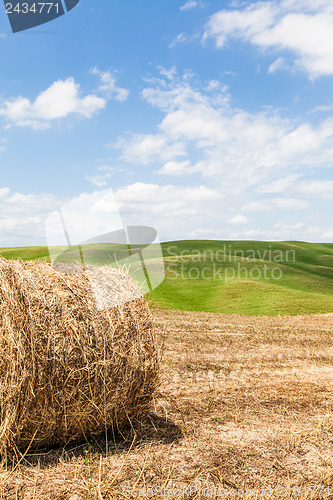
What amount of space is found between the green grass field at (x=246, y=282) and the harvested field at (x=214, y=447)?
331 inches

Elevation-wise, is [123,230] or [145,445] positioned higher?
[123,230]

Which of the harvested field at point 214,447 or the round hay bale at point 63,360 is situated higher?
the round hay bale at point 63,360

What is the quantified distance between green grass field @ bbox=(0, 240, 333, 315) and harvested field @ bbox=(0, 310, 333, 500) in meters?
8.42

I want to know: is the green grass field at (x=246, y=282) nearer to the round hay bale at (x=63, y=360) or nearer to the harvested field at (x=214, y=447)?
the harvested field at (x=214, y=447)

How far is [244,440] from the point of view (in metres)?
6.72

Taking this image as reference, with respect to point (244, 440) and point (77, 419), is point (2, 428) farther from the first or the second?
point (244, 440)

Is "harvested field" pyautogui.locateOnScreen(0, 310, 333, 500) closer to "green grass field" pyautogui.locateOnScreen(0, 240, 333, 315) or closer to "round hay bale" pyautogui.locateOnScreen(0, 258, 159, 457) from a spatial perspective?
"round hay bale" pyautogui.locateOnScreen(0, 258, 159, 457)

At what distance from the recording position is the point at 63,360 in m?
5.82

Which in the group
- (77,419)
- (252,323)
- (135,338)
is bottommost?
(252,323)

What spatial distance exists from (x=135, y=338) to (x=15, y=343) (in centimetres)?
189

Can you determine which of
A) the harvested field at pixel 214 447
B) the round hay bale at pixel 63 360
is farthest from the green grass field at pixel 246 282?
the round hay bale at pixel 63 360

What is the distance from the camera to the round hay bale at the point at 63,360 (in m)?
5.71

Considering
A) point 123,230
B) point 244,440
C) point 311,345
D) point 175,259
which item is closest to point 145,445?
point 244,440

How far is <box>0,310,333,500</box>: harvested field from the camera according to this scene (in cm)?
530
